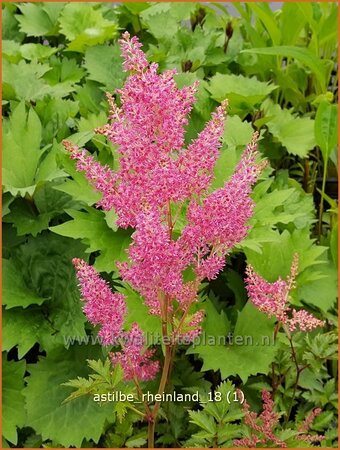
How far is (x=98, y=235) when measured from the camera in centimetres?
126

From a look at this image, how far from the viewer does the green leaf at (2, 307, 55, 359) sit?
4.06ft

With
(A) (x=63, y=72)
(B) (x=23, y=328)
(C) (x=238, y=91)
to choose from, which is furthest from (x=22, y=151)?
(C) (x=238, y=91)

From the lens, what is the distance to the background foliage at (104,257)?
1.23m

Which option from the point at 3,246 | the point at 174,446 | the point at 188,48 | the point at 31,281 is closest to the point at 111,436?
the point at 174,446

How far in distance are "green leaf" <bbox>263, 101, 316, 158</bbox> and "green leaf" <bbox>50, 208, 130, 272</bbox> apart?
0.61 metres

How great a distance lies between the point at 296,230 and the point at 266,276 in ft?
0.47

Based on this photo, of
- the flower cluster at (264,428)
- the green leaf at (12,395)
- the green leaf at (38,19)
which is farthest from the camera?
the green leaf at (38,19)

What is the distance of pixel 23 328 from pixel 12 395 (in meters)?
0.19

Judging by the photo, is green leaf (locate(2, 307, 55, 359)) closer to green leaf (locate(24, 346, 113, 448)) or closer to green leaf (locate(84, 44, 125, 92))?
green leaf (locate(24, 346, 113, 448))

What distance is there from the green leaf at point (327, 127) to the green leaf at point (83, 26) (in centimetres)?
66

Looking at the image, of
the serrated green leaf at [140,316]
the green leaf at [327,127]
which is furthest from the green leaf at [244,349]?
the green leaf at [327,127]

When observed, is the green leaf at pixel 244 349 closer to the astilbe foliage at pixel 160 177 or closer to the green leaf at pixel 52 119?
the astilbe foliage at pixel 160 177

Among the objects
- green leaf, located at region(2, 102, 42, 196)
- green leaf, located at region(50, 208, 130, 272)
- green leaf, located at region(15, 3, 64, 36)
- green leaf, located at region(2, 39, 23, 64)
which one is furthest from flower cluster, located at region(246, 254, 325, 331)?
green leaf, located at region(15, 3, 64, 36)

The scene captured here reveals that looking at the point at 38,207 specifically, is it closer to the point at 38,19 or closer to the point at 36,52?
the point at 36,52
